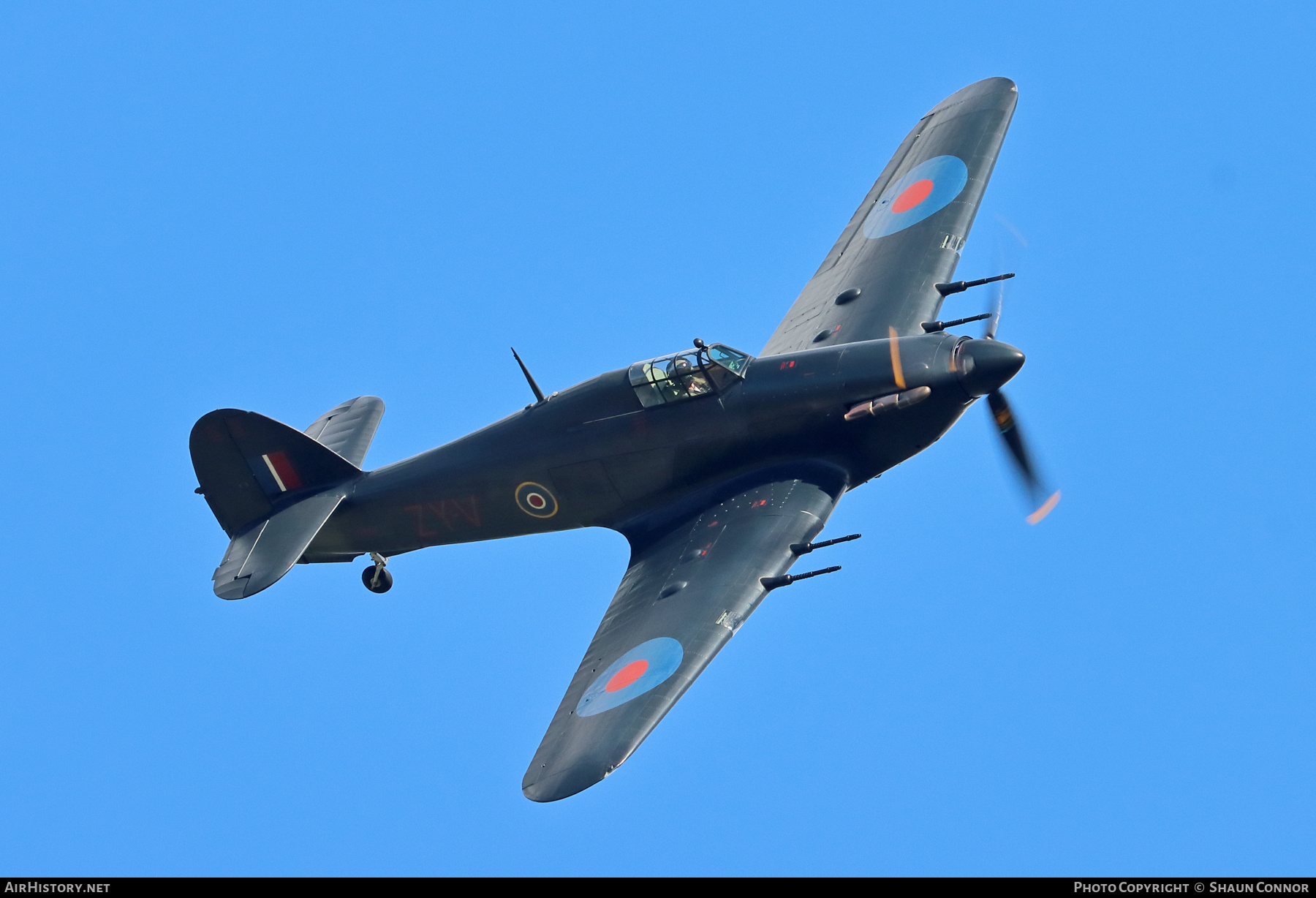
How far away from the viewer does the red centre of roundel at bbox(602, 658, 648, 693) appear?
2311 centimetres

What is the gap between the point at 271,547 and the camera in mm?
26812

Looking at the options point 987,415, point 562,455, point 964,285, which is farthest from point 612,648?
point 964,285

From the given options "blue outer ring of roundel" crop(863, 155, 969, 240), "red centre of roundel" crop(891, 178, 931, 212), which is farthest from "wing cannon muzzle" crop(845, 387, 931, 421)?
"red centre of roundel" crop(891, 178, 931, 212)

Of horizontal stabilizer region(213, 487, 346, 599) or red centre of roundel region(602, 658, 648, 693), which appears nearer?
red centre of roundel region(602, 658, 648, 693)

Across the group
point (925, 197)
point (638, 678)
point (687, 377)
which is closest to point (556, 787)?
point (638, 678)

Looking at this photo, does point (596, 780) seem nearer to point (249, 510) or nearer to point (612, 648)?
point (612, 648)

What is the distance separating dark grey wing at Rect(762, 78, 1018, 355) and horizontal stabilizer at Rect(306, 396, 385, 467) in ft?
21.7

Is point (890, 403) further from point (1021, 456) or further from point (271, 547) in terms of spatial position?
point (271, 547)

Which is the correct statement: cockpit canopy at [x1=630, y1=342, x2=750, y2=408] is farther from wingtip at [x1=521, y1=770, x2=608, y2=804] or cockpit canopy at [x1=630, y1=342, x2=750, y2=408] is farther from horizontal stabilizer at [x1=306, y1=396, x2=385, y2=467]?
wingtip at [x1=521, y1=770, x2=608, y2=804]

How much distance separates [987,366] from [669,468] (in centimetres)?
487

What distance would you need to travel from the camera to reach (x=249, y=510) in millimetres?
27562

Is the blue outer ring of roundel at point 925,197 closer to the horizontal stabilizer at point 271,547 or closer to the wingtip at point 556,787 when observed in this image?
the horizontal stabilizer at point 271,547

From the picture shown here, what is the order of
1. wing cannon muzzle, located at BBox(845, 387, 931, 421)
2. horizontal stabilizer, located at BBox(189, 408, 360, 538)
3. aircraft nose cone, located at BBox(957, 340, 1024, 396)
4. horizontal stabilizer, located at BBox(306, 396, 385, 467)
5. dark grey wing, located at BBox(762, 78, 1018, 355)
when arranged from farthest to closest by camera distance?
horizontal stabilizer, located at BBox(306, 396, 385, 467) < dark grey wing, located at BBox(762, 78, 1018, 355) < horizontal stabilizer, located at BBox(189, 408, 360, 538) < wing cannon muzzle, located at BBox(845, 387, 931, 421) < aircraft nose cone, located at BBox(957, 340, 1024, 396)

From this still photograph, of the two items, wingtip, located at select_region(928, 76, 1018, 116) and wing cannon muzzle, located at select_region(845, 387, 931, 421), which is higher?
wingtip, located at select_region(928, 76, 1018, 116)
